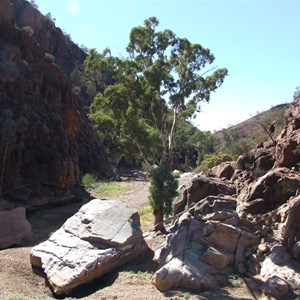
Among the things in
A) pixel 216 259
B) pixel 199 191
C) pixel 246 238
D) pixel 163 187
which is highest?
pixel 163 187

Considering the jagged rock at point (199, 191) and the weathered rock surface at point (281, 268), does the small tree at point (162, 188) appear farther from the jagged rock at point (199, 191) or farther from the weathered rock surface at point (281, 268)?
the weathered rock surface at point (281, 268)

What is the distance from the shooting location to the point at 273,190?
15094 mm

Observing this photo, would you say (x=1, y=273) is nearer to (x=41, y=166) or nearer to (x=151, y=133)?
(x=151, y=133)

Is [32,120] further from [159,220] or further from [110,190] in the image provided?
[159,220]

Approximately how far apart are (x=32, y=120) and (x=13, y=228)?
1439 centimetres

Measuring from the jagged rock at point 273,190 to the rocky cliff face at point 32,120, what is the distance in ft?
50.9

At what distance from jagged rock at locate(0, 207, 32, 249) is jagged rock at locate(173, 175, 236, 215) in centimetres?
680

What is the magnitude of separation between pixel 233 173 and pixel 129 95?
271 inches

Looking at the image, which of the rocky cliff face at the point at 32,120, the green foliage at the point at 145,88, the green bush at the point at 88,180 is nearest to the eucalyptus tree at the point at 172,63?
the green foliage at the point at 145,88

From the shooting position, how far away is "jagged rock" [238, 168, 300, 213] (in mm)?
14718

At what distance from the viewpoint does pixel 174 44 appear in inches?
716

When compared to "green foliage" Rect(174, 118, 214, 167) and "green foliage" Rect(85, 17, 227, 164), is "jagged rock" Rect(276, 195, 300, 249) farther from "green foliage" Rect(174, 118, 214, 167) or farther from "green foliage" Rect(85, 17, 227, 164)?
"green foliage" Rect(174, 118, 214, 167)

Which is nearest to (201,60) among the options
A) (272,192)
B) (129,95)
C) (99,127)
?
(129,95)

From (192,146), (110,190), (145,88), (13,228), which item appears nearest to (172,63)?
(145,88)
